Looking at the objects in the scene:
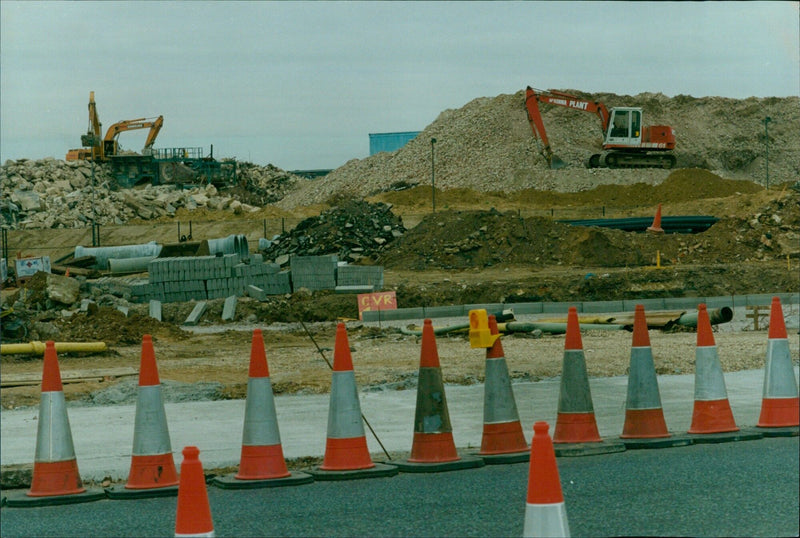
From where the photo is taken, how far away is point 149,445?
6828 mm

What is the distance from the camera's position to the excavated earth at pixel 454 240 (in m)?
14.7

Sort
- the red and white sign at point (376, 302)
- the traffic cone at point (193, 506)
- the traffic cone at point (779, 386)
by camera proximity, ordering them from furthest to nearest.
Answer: the red and white sign at point (376, 302) → the traffic cone at point (779, 386) → the traffic cone at point (193, 506)

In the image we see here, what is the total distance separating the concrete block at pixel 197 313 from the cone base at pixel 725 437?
→ 15.2m

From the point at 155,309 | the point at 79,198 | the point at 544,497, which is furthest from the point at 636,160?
the point at 544,497

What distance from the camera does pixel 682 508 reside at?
20.1ft

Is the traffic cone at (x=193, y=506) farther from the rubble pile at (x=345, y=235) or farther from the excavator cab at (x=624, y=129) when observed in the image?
the excavator cab at (x=624, y=129)

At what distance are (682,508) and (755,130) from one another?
253 ft

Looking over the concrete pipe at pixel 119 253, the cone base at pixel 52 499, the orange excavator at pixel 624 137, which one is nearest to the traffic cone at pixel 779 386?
the cone base at pixel 52 499

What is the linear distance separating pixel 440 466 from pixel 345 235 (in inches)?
1062

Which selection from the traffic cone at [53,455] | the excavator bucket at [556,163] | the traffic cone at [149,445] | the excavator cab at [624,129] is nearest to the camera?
the traffic cone at [53,455]

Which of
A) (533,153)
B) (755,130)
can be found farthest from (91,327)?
(755,130)

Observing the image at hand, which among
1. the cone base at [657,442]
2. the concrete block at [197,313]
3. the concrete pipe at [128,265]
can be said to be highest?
the concrete pipe at [128,265]

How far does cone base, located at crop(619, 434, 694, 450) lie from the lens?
7.84m

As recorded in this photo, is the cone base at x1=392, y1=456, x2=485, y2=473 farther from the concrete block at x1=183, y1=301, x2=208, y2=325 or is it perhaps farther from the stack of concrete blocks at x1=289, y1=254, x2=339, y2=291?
the stack of concrete blocks at x1=289, y1=254, x2=339, y2=291
